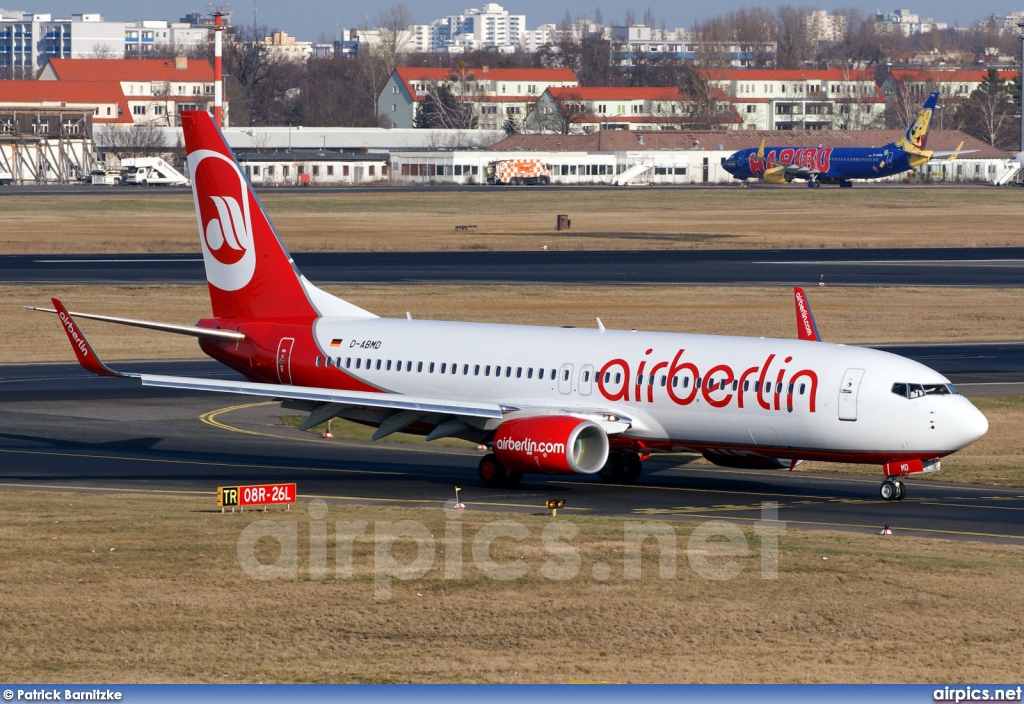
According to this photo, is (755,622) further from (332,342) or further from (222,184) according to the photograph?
(222,184)

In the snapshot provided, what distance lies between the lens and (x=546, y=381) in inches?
1603

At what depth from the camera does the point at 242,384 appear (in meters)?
40.8

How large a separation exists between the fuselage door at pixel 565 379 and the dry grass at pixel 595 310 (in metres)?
29.0

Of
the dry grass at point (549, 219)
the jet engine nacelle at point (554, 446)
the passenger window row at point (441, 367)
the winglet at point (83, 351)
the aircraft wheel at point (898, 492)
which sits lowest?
the dry grass at point (549, 219)

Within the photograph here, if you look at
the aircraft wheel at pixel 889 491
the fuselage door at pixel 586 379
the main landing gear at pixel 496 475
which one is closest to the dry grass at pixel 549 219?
the main landing gear at pixel 496 475

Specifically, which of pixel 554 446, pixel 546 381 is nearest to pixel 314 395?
pixel 546 381

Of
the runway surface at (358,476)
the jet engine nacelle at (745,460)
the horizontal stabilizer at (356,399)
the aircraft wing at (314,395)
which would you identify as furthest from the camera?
the horizontal stabilizer at (356,399)

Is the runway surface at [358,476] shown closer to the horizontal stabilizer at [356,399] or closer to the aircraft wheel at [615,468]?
the aircraft wheel at [615,468]

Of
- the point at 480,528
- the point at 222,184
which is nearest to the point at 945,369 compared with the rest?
the point at 222,184

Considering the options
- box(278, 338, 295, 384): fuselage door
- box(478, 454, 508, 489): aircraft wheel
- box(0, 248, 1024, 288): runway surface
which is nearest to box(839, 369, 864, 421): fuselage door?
box(478, 454, 508, 489): aircraft wheel

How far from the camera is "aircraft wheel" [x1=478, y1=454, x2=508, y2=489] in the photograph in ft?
132

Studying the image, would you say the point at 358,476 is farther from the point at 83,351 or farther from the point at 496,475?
the point at 83,351

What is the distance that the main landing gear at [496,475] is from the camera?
40031mm

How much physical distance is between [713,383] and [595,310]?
3924 centimetres
